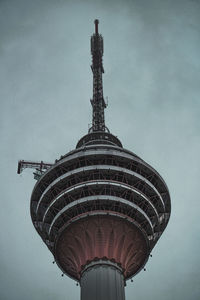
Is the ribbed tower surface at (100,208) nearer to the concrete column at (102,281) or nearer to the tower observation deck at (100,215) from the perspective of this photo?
the tower observation deck at (100,215)

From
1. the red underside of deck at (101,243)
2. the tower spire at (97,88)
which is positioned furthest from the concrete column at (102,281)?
the tower spire at (97,88)

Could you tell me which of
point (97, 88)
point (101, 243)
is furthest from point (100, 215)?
point (97, 88)

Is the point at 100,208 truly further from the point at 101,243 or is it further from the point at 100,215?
the point at 101,243

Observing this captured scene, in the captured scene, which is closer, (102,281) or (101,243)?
(102,281)

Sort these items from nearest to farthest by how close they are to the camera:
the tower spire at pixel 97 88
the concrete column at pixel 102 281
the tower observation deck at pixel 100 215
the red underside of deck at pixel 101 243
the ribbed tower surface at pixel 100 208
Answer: the concrete column at pixel 102 281, the tower observation deck at pixel 100 215, the red underside of deck at pixel 101 243, the ribbed tower surface at pixel 100 208, the tower spire at pixel 97 88

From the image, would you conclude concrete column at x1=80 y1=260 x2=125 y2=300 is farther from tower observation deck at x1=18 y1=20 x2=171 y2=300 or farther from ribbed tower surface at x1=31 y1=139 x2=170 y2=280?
ribbed tower surface at x1=31 y1=139 x2=170 y2=280

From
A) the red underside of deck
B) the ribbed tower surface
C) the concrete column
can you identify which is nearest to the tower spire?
the ribbed tower surface
